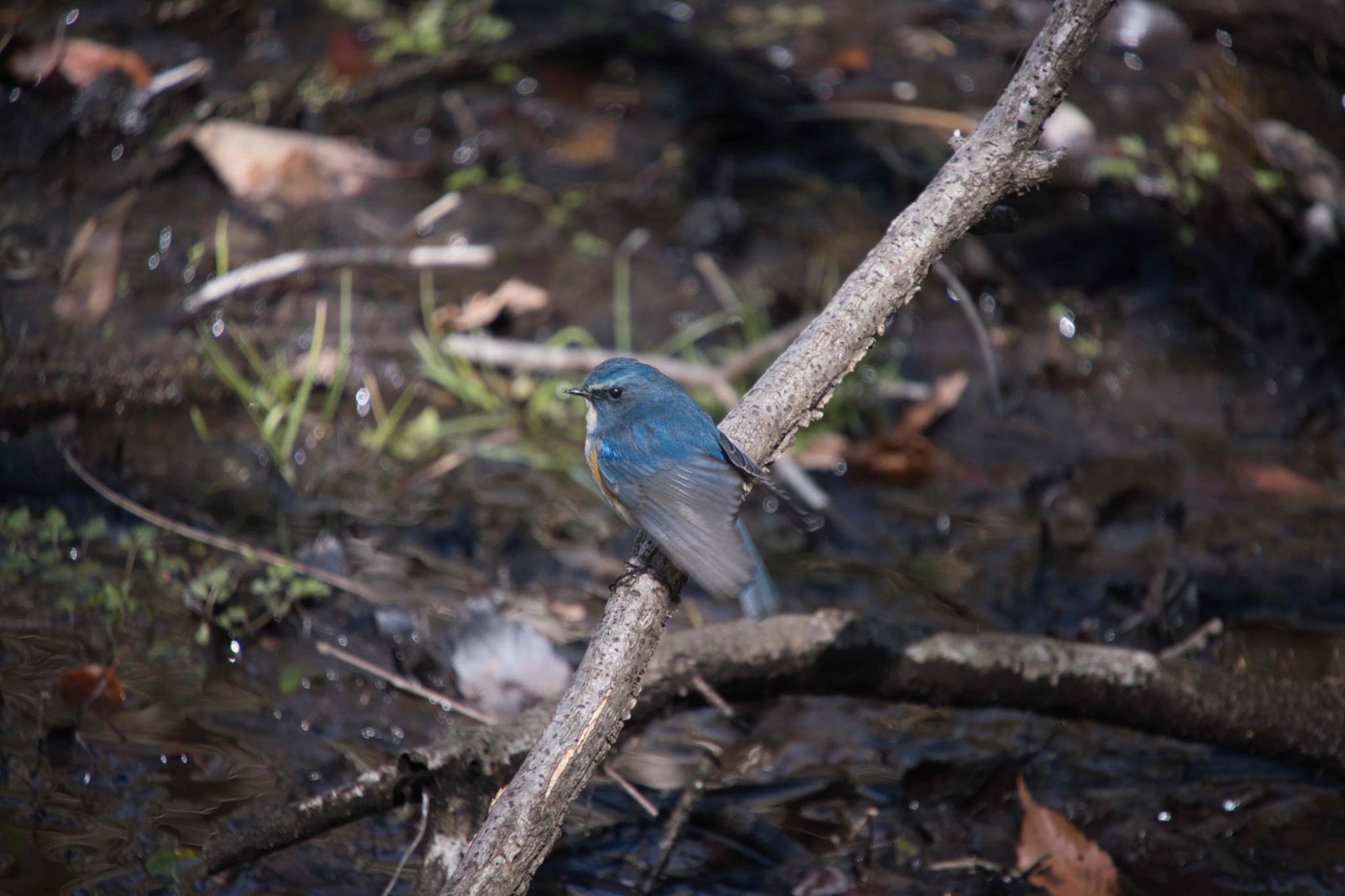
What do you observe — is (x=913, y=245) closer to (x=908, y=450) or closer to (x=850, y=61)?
(x=908, y=450)

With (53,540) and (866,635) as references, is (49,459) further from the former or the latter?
(866,635)

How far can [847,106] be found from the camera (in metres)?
7.16

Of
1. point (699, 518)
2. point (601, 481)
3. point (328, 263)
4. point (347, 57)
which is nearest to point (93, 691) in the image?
point (601, 481)

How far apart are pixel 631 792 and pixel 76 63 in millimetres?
5746

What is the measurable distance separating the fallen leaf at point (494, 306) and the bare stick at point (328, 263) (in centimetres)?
25

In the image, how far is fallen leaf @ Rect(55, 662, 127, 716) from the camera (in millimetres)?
3531

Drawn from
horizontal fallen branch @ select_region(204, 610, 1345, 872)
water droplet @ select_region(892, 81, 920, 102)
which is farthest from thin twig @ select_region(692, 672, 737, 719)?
water droplet @ select_region(892, 81, 920, 102)

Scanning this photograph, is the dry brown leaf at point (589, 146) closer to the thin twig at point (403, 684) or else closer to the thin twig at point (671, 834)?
the thin twig at point (403, 684)

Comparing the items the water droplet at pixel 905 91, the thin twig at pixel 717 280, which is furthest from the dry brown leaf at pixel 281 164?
the water droplet at pixel 905 91

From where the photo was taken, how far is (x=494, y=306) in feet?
19.0

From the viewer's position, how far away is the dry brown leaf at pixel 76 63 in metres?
6.46

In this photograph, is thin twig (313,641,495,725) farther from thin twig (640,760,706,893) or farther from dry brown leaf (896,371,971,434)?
dry brown leaf (896,371,971,434)

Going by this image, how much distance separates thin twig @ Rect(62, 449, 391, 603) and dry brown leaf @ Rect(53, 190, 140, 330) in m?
1.18

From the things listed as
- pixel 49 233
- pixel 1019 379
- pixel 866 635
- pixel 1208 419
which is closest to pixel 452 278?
pixel 49 233
